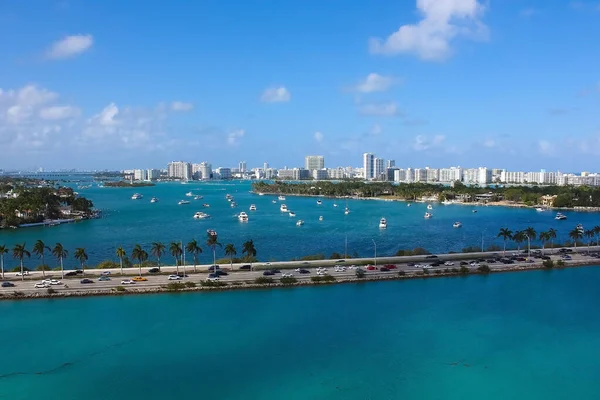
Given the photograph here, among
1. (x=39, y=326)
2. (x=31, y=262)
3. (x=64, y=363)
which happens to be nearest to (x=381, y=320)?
(x=64, y=363)

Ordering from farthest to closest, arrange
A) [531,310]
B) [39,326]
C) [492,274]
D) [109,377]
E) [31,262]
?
1. [31,262]
2. [492,274]
3. [531,310]
4. [39,326]
5. [109,377]

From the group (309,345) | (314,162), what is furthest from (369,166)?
(309,345)

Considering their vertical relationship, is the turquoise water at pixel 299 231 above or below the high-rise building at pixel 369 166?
below

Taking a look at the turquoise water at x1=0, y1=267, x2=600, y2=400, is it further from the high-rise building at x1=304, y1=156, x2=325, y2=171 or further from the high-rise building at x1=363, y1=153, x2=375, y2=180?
the high-rise building at x1=304, y1=156, x2=325, y2=171

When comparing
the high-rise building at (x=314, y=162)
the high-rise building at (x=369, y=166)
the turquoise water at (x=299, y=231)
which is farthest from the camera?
the high-rise building at (x=314, y=162)

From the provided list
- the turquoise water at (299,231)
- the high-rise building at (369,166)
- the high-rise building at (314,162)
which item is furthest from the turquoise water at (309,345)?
the high-rise building at (314,162)

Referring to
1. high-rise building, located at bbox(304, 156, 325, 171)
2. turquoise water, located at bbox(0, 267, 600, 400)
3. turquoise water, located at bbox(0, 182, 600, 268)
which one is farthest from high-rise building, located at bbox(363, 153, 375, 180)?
turquoise water, located at bbox(0, 267, 600, 400)

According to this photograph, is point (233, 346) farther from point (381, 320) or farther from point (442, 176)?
point (442, 176)

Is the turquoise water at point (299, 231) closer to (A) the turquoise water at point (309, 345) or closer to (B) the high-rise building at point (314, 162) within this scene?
(A) the turquoise water at point (309, 345)
